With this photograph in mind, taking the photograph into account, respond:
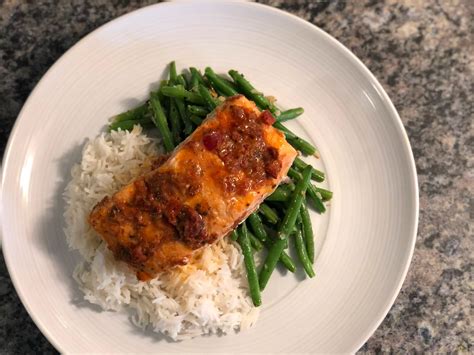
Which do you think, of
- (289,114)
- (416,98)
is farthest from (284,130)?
(416,98)

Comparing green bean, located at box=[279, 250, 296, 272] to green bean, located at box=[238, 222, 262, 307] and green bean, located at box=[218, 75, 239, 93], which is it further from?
green bean, located at box=[218, 75, 239, 93]

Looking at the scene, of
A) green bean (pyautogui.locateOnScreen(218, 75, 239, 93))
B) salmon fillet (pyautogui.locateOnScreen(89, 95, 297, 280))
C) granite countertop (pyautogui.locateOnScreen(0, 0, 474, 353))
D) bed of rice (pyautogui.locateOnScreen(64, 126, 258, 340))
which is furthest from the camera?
granite countertop (pyautogui.locateOnScreen(0, 0, 474, 353))

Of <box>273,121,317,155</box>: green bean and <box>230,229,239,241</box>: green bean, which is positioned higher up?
<box>273,121,317,155</box>: green bean

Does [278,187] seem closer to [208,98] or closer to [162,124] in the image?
[208,98]

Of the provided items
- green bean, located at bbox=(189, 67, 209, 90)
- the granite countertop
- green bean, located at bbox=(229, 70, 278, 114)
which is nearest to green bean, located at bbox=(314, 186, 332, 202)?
green bean, located at bbox=(229, 70, 278, 114)

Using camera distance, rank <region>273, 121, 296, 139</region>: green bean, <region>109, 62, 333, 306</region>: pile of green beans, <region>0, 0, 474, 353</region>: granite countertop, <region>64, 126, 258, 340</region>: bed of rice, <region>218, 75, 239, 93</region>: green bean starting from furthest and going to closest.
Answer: <region>0, 0, 474, 353</region>: granite countertop, <region>218, 75, 239, 93</region>: green bean, <region>273, 121, 296, 139</region>: green bean, <region>109, 62, 333, 306</region>: pile of green beans, <region>64, 126, 258, 340</region>: bed of rice

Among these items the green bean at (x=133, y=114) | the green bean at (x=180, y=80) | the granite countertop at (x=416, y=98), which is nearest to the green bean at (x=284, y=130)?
the green bean at (x=180, y=80)

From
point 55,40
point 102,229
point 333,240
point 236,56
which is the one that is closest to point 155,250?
point 102,229

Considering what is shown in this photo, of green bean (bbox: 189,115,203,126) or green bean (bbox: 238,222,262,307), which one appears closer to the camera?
green bean (bbox: 238,222,262,307)
